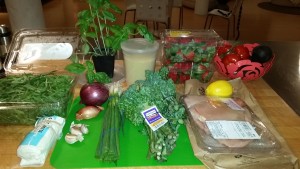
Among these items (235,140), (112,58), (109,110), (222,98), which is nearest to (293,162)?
(235,140)

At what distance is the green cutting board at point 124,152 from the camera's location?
0.63 metres

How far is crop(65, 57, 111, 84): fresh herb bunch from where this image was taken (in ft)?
2.70

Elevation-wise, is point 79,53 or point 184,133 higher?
point 79,53

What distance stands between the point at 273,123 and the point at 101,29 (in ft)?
2.01

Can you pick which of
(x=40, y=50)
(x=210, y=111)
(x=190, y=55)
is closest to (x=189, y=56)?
(x=190, y=55)

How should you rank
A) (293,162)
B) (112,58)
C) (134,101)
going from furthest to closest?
1. (112,58)
2. (134,101)
3. (293,162)

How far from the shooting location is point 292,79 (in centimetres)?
108

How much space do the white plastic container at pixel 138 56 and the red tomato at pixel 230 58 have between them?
249 millimetres

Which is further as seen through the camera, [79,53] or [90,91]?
[79,53]

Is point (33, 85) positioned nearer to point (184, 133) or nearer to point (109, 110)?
point (109, 110)

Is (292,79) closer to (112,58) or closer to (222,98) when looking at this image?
(222,98)

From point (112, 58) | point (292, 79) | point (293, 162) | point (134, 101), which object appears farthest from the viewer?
point (292, 79)

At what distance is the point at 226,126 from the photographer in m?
0.67

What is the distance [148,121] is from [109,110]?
14cm
